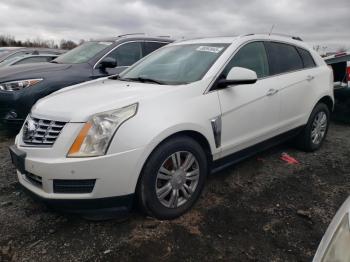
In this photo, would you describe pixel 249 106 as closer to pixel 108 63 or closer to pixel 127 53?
pixel 108 63

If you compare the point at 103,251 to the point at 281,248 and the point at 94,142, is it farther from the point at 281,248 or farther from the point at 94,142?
the point at 281,248

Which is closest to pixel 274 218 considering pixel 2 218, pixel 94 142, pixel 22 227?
pixel 94 142

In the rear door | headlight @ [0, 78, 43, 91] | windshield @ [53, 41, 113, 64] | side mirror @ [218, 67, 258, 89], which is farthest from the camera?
windshield @ [53, 41, 113, 64]

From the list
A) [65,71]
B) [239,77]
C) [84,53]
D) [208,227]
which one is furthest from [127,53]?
[208,227]

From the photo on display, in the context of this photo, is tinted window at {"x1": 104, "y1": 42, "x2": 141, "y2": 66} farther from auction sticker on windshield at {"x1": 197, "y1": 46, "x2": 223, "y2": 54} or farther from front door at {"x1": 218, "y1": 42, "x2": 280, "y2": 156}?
front door at {"x1": 218, "y1": 42, "x2": 280, "y2": 156}

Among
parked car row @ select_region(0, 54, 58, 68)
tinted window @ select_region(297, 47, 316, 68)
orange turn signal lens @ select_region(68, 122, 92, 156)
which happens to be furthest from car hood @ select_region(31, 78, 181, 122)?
parked car row @ select_region(0, 54, 58, 68)

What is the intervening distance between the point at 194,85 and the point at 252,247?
1439 millimetres

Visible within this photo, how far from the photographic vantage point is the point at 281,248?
2561 mm

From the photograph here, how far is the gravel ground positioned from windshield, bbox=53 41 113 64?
259cm

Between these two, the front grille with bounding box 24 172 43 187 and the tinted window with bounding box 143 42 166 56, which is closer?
the front grille with bounding box 24 172 43 187

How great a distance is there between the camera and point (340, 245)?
1.38 meters

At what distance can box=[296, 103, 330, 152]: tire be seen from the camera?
4.55 meters

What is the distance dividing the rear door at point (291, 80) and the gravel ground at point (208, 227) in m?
0.78

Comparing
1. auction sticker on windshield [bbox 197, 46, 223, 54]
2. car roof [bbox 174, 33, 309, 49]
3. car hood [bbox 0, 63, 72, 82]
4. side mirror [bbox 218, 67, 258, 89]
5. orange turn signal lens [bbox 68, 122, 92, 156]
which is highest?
car roof [bbox 174, 33, 309, 49]
